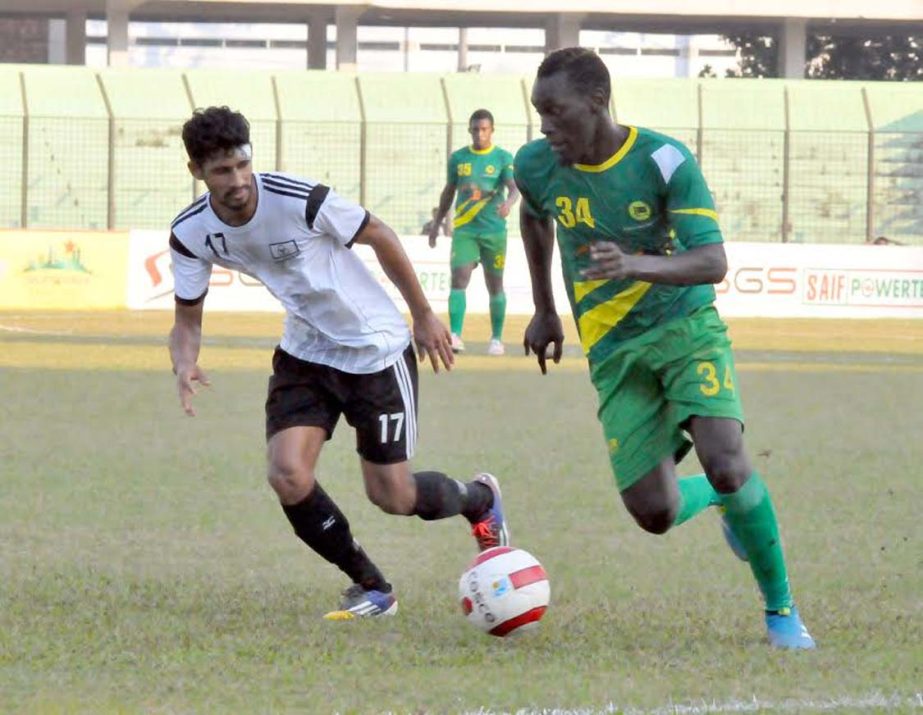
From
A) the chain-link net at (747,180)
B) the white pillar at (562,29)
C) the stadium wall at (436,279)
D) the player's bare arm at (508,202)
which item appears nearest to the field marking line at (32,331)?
the stadium wall at (436,279)

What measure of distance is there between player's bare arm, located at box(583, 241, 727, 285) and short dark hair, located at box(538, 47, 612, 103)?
0.56 m

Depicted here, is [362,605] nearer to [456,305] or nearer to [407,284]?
[407,284]

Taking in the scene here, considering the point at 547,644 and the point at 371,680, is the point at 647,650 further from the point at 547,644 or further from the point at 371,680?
the point at 371,680

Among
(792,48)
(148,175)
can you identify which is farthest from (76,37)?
(792,48)

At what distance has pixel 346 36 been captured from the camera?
42750 mm

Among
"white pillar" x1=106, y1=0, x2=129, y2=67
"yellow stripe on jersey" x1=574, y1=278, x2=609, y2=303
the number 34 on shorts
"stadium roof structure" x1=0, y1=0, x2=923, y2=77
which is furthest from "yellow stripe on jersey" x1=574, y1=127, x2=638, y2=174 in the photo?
"white pillar" x1=106, y1=0, x2=129, y2=67

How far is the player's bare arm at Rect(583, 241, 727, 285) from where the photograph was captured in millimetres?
5277

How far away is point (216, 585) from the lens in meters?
6.88

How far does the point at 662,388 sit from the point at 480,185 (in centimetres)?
1230

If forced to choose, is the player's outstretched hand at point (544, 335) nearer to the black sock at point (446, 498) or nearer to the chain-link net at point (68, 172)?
the black sock at point (446, 498)

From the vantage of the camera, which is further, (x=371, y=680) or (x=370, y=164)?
(x=370, y=164)

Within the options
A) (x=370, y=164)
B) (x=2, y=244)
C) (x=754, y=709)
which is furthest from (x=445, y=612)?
(x=370, y=164)

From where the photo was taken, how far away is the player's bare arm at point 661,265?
528 centimetres

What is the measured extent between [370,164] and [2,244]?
961cm
